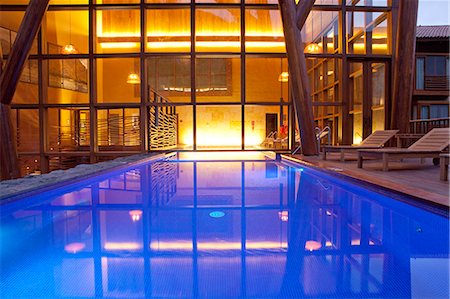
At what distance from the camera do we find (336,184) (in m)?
4.76

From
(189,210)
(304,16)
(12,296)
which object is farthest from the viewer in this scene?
(304,16)

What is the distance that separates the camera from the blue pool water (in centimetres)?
174

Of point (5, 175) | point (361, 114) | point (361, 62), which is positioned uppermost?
point (361, 62)

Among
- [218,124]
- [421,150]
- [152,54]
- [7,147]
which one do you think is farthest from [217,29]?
[421,150]

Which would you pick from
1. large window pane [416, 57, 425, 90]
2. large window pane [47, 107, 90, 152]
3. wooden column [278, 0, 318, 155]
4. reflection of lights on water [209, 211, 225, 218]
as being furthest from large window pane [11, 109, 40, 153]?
large window pane [416, 57, 425, 90]

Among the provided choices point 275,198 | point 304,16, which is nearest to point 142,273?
point 275,198

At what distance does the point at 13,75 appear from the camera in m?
8.20

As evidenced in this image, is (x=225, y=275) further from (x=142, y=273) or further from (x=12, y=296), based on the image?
(x=12, y=296)

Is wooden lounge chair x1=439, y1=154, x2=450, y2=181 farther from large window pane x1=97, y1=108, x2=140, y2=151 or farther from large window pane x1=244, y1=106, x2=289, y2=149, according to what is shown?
large window pane x1=244, y1=106, x2=289, y2=149

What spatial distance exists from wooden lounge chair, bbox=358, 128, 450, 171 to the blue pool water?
3.42 feet

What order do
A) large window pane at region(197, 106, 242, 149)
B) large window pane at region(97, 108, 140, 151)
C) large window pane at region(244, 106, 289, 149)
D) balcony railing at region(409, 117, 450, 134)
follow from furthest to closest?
1. large window pane at region(244, 106, 289, 149)
2. large window pane at region(197, 106, 242, 149)
3. large window pane at region(97, 108, 140, 151)
4. balcony railing at region(409, 117, 450, 134)

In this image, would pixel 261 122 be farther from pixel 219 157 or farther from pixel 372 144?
pixel 372 144

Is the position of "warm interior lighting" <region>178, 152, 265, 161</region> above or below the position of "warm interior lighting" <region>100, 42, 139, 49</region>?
below

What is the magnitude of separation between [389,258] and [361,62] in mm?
9578
